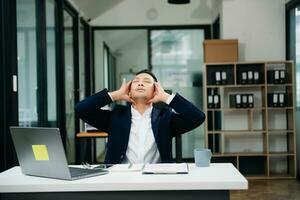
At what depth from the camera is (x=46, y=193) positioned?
1746 mm

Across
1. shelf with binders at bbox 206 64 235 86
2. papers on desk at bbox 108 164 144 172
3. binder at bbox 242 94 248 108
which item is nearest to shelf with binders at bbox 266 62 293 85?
binder at bbox 242 94 248 108

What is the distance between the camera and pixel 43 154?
1824 mm

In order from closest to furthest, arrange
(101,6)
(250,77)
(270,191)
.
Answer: (270,191), (250,77), (101,6)

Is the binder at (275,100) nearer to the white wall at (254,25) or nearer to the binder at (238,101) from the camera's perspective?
the binder at (238,101)

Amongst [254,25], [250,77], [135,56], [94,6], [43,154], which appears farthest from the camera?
[135,56]

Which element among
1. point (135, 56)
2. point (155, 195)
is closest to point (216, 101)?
point (135, 56)

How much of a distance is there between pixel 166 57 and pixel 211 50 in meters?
1.64

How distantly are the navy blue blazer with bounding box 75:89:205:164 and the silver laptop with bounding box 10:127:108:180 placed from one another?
0.48 meters

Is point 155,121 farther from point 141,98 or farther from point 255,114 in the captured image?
point 255,114

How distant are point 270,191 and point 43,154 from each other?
370 cm

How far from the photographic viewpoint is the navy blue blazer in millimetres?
2420

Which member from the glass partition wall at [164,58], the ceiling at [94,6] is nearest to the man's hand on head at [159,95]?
the ceiling at [94,6]

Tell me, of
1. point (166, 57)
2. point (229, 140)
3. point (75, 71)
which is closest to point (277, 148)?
point (229, 140)

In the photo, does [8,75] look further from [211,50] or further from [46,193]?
[211,50]
